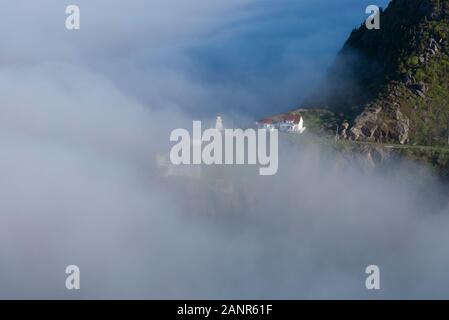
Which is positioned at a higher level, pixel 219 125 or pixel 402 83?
pixel 402 83

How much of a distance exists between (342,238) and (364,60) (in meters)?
31.2

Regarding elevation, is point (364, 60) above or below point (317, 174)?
above

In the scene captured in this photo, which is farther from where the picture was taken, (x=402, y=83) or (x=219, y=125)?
(x=219, y=125)

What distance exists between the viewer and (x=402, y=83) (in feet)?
343

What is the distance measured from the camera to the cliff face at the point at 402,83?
101312 millimetres

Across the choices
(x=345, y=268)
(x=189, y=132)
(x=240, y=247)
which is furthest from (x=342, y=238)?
(x=189, y=132)

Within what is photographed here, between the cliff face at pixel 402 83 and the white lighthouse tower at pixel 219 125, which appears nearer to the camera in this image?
the cliff face at pixel 402 83

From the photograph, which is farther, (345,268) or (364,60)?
(364,60)

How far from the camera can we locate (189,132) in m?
113

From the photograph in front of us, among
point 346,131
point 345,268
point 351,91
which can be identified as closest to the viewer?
point 345,268

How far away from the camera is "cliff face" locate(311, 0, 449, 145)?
10131 cm

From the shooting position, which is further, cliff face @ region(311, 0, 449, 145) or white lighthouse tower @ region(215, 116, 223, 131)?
white lighthouse tower @ region(215, 116, 223, 131)

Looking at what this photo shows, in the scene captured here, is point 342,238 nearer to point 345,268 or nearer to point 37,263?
point 345,268

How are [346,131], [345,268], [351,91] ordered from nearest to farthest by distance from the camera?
[345,268] < [346,131] < [351,91]
